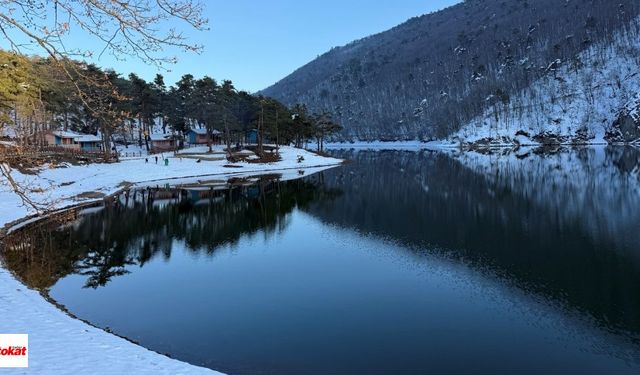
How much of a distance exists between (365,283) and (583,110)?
195 m

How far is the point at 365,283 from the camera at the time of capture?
23062 mm

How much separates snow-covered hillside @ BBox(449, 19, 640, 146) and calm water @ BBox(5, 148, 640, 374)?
145436 mm

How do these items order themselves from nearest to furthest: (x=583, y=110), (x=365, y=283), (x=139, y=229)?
1. (x=365, y=283)
2. (x=139, y=229)
3. (x=583, y=110)

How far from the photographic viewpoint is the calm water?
49.9 feet

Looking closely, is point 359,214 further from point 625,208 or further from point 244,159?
point 244,159

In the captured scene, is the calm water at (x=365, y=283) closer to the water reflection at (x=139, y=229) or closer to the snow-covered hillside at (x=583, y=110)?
the water reflection at (x=139, y=229)

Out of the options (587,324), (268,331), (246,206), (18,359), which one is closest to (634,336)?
(587,324)

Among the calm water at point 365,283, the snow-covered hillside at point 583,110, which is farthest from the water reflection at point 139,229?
the snow-covered hillside at point 583,110

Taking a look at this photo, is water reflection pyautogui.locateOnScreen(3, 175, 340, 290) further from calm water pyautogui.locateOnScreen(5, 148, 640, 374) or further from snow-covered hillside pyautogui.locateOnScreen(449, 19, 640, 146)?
snow-covered hillside pyautogui.locateOnScreen(449, 19, 640, 146)

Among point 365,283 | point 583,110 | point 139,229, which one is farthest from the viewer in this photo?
point 583,110

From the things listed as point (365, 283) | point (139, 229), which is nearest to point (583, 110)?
point (139, 229)

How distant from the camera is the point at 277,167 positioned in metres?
93.9

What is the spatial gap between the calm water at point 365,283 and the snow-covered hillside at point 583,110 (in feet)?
477

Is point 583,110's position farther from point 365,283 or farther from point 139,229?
point 365,283
